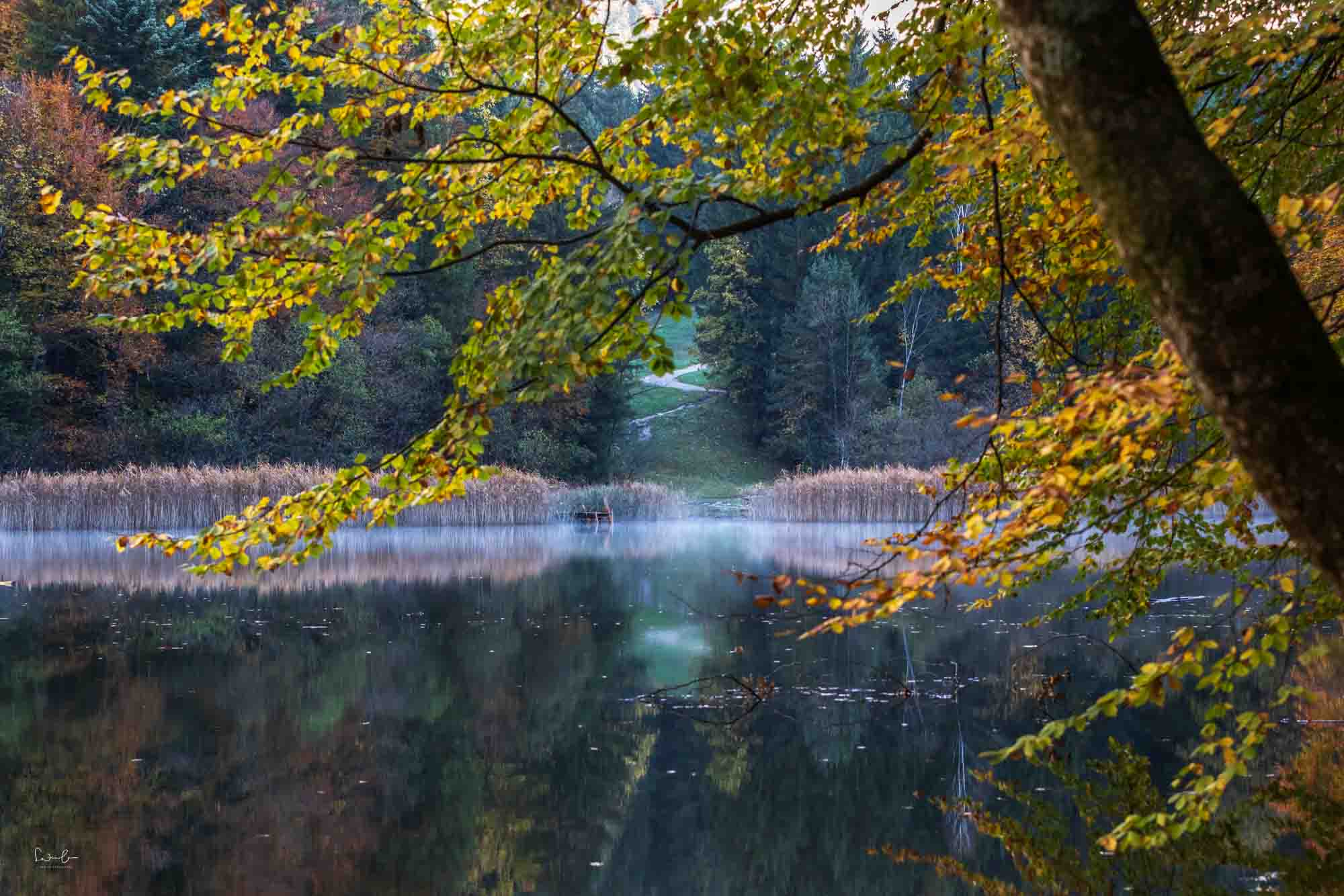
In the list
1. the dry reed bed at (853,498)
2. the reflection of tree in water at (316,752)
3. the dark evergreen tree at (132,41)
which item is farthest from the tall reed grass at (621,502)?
the reflection of tree in water at (316,752)

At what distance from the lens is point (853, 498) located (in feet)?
92.0

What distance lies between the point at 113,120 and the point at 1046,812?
35534mm

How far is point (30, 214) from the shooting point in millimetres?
31031

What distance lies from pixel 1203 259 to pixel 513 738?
7.26m

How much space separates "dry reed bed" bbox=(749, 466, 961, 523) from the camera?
27.4 m

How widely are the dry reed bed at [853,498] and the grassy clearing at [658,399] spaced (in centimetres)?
2201

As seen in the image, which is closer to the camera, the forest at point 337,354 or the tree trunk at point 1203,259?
the tree trunk at point 1203,259

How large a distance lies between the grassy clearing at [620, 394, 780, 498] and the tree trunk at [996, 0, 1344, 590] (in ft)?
139

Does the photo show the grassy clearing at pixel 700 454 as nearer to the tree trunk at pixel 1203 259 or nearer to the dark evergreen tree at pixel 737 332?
the dark evergreen tree at pixel 737 332

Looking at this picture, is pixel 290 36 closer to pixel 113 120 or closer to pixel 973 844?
pixel 973 844

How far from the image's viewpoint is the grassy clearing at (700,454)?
46469mm

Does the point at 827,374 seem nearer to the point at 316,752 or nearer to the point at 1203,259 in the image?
the point at 316,752

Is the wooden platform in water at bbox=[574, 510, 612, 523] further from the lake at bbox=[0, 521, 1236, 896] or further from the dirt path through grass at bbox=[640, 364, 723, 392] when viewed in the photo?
the dirt path through grass at bbox=[640, 364, 723, 392]

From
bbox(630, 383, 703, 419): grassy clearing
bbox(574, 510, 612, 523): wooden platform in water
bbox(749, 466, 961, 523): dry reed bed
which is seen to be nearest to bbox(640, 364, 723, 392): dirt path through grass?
bbox(630, 383, 703, 419): grassy clearing
